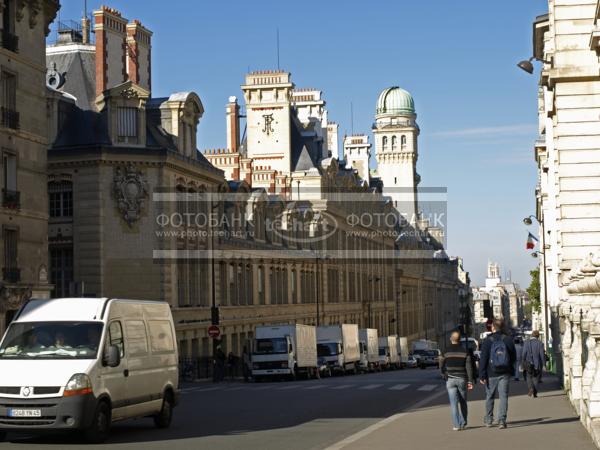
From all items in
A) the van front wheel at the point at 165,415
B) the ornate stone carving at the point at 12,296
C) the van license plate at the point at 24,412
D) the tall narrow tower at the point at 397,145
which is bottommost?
the van front wheel at the point at 165,415

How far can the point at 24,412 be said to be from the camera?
17.9 metres

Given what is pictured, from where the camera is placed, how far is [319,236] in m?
93.2

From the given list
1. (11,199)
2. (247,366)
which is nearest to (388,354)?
(247,366)

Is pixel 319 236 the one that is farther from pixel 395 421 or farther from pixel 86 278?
pixel 395 421

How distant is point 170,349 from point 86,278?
107 ft

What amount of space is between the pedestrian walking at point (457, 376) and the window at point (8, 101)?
72.5 ft

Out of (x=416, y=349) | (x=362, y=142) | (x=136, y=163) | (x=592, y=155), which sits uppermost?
(x=362, y=142)

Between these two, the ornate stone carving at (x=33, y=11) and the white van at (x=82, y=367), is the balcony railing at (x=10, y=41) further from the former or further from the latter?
the white van at (x=82, y=367)

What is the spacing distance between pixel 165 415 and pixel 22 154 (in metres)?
19.3

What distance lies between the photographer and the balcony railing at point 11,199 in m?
37.9

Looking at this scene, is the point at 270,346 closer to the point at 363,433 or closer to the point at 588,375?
the point at 363,433

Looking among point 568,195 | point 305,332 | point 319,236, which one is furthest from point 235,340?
point 568,195

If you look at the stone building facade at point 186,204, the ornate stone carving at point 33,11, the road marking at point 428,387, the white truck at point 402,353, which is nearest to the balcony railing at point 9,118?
the ornate stone carving at point 33,11

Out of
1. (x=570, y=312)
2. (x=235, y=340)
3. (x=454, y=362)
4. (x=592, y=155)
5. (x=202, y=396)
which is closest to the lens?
(x=454, y=362)
